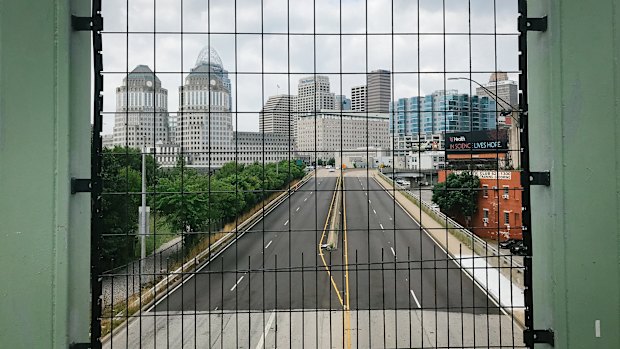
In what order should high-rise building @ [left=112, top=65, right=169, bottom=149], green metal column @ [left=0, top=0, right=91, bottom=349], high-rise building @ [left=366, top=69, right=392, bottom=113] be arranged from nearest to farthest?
green metal column @ [left=0, top=0, right=91, bottom=349] < high-rise building @ [left=112, top=65, right=169, bottom=149] < high-rise building @ [left=366, top=69, right=392, bottom=113]

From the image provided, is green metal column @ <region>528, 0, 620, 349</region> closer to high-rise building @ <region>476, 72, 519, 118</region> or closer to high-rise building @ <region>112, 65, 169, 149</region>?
high-rise building @ <region>476, 72, 519, 118</region>

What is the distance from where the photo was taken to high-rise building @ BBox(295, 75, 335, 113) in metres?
7.80

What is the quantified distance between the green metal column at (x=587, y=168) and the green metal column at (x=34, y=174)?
315cm

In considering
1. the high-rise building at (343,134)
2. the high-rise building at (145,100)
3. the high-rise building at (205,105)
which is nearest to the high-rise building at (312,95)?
the high-rise building at (343,134)

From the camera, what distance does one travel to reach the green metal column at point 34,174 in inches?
97.6

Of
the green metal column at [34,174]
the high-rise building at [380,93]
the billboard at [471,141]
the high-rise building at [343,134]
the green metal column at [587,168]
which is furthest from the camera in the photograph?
the high-rise building at [343,134]

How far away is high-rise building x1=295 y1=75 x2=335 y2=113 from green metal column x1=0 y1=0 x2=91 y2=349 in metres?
5.14

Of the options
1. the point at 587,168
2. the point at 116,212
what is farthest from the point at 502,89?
the point at 116,212

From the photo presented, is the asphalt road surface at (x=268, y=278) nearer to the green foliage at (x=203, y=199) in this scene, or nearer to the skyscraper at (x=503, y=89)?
the green foliage at (x=203, y=199)

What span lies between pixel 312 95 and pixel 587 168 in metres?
6.02

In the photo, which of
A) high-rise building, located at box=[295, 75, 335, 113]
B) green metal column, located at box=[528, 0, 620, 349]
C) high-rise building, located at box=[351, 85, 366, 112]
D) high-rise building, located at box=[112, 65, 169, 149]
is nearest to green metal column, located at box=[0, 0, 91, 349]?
green metal column, located at box=[528, 0, 620, 349]

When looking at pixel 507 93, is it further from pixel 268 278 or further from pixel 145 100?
pixel 145 100

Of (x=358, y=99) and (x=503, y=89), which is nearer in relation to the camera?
(x=358, y=99)

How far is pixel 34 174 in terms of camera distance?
8.23 feet
